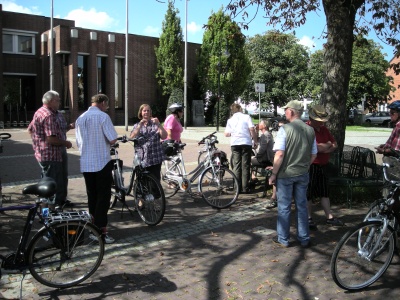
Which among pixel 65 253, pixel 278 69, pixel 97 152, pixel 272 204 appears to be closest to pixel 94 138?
pixel 97 152

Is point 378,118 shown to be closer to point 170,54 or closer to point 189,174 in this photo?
point 170,54

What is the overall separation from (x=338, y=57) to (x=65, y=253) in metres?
5.82

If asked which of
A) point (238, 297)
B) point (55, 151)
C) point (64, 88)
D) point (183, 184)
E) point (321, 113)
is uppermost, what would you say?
point (64, 88)

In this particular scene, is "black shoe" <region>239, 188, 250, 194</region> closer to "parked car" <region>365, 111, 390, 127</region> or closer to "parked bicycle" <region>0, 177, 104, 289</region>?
"parked bicycle" <region>0, 177, 104, 289</region>

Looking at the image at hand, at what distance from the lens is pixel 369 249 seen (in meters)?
4.02

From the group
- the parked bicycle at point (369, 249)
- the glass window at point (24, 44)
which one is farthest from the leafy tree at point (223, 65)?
the parked bicycle at point (369, 249)

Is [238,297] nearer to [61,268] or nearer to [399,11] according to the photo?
[61,268]

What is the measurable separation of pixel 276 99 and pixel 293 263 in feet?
138

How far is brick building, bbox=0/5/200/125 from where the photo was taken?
28.2 metres

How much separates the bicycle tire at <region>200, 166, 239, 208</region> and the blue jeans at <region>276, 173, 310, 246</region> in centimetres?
197

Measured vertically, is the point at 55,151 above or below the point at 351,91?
below

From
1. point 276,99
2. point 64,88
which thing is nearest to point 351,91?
point 276,99

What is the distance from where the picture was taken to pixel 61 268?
4.03 metres

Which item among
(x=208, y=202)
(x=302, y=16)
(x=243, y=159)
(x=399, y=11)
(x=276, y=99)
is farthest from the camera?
(x=276, y=99)
